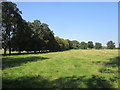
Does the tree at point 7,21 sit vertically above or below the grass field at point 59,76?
above

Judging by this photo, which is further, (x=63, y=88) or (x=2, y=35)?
(x=2, y=35)

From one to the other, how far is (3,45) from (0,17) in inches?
347

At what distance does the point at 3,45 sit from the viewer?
39.8 metres

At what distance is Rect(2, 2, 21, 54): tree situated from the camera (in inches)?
1553

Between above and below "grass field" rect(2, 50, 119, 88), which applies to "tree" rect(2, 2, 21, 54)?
above

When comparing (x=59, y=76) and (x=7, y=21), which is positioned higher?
(x=7, y=21)

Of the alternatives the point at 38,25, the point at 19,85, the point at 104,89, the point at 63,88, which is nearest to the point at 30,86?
the point at 19,85

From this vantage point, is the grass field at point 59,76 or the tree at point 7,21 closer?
the grass field at point 59,76

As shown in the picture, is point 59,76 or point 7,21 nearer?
point 59,76

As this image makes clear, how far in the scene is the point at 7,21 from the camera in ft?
131

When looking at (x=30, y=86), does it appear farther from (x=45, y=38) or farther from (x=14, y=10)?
(x=45, y=38)

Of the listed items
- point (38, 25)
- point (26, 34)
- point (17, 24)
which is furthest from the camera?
point (38, 25)

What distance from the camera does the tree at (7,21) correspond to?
39438 millimetres

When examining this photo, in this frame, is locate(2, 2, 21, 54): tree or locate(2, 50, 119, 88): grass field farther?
locate(2, 2, 21, 54): tree
